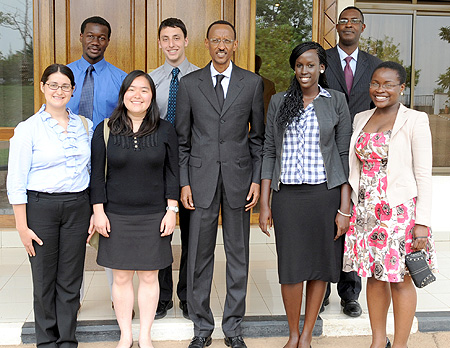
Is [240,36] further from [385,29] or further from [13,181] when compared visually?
[13,181]

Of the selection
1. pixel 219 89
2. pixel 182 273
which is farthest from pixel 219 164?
pixel 182 273

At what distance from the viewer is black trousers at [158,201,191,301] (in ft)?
12.7

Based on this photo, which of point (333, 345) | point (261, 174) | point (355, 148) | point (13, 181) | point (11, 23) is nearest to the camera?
point (13, 181)

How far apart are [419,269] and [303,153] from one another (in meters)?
0.94

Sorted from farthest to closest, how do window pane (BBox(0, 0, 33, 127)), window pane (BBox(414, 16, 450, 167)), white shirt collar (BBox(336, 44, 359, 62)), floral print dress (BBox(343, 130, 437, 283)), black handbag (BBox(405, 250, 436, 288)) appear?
window pane (BBox(414, 16, 450, 167)) → window pane (BBox(0, 0, 33, 127)) → white shirt collar (BBox(336, 44, 359, 62)) → floral print dress (BBox(343, 130, 437, 283)) → black handbag (BBox(405, 250, 436, 288))

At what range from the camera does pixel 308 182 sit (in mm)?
3373

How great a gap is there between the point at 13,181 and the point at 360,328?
2.61 metres

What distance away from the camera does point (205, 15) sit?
565 centimetres

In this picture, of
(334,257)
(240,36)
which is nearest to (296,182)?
(334,257)

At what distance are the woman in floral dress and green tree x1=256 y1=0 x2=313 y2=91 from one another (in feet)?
8.34

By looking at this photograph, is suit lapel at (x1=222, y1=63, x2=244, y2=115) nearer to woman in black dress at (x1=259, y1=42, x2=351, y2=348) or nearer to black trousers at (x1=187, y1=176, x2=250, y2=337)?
woman in black dress at (x1=259, y1=42, x2=351, y2=348)

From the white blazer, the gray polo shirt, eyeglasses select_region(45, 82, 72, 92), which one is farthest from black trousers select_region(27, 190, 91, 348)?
the white blazer

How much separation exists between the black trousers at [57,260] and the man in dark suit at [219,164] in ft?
2.26

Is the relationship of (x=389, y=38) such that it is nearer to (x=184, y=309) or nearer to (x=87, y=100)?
(x=87, y=100)
